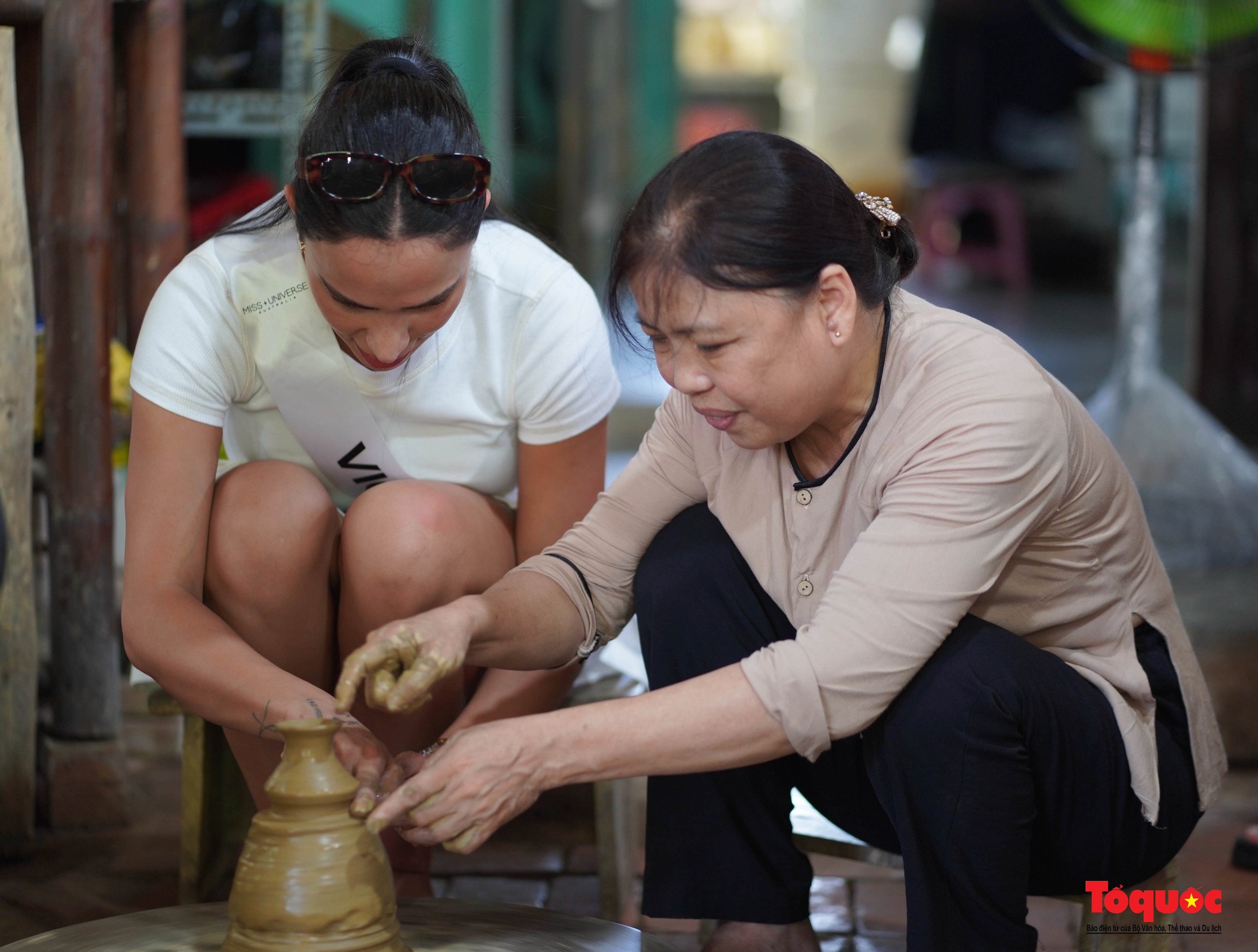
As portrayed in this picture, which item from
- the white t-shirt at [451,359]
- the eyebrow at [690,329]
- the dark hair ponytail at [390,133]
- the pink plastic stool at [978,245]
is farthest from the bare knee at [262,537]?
the pink plastic stool at [978,245]

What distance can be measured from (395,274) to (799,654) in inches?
25.8

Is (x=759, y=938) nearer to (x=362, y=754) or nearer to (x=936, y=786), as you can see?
(x=936, y=786)

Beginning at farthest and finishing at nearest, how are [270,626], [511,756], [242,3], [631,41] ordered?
1. [631,41]
2. [242,3]
3. [270,626]
4. [511,756]

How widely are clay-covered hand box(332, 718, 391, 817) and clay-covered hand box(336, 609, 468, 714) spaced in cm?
9

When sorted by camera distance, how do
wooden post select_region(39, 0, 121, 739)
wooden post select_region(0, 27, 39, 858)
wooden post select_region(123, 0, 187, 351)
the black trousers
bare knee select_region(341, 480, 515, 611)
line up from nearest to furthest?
the black trousers → bare knee select_region(341, 480, 515, 611) → wooden post select_region(0, 27, 39, 858) → wooden post select_region(39, 0, 121, 739) → wooden post select_region(123, 0, 187, 351)

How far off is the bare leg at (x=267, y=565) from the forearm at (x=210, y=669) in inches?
2.0

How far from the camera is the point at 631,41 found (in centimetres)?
1054

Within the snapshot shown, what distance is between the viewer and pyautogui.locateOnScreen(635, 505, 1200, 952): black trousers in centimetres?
146

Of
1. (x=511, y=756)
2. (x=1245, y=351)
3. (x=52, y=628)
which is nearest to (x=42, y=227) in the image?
(x=52, y=628)

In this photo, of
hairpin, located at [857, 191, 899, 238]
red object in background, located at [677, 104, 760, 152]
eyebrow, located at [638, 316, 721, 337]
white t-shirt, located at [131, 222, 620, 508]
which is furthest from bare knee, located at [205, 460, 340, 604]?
red object in background, located at [677, 104, 760, 152]

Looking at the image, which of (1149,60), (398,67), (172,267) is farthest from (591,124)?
(398,67)

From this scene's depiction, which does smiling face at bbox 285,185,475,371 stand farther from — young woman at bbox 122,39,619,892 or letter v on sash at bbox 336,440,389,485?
letter v on sash at bbox 336,440,389,485

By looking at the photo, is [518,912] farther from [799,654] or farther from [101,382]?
[101,382]

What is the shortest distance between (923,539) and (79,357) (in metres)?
1.57
